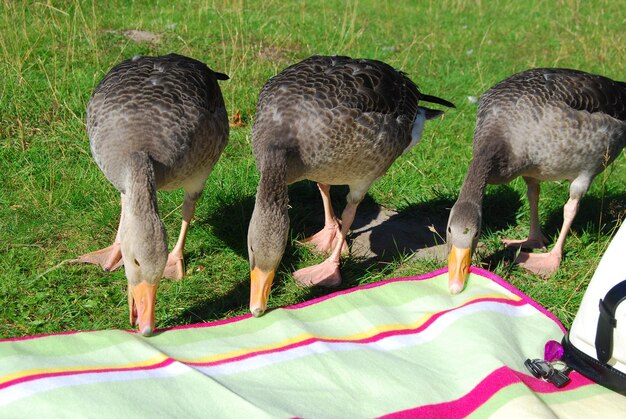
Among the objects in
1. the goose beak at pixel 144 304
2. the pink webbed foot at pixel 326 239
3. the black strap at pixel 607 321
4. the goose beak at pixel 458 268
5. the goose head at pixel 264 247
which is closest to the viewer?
the black strap at pixel 607 321

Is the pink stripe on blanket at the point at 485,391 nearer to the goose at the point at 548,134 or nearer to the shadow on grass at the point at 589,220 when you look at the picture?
the goose at the point at 548,134

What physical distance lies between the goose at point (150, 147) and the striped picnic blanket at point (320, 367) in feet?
1.28

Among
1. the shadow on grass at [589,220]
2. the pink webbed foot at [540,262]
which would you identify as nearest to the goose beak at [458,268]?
the pink webbed foot at [540,262]

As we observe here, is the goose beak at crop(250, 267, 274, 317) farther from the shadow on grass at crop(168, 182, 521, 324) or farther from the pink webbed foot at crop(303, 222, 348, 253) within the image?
the pink webbed foot at crop(303, 222, 348, 253)

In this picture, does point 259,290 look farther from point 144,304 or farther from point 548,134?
point 548,134

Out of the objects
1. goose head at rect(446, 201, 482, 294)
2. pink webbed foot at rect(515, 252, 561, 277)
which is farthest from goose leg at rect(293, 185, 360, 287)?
pink webbed foot at rect(515, 252, 561, 277)

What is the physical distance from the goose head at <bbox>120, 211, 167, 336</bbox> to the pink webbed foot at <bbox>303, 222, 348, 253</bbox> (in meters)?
1.91

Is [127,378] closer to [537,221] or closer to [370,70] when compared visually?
[370,70]

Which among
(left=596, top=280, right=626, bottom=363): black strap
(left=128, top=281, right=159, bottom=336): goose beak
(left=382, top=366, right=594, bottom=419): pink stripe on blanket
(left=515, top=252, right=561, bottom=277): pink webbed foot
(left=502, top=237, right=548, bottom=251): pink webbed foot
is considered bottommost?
(left=502, top=237, right=548, bottom=251): pink webbed foot

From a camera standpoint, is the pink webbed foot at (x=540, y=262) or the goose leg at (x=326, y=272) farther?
the pink webbed foot at (x=540, y=262)

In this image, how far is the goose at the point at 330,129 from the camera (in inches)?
188

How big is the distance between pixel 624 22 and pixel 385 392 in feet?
37.0

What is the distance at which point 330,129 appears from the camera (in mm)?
4824

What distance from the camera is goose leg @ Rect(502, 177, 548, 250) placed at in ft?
18.8
